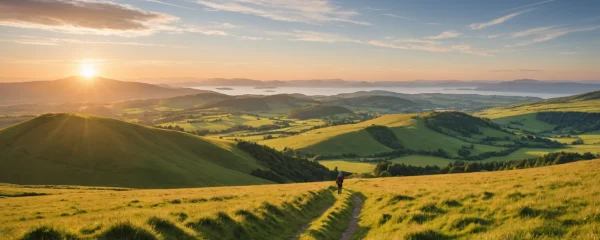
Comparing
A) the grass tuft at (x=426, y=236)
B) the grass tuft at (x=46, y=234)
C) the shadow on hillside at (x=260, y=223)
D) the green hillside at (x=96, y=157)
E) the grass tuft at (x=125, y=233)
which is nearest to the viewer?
the grass tuft at (x=46, y=234)

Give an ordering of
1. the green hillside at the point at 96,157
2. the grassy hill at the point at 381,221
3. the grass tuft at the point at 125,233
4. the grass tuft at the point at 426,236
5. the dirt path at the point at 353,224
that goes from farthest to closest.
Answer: the green hillside at the point at 96,157
the dirt path at the point at 353,224
the grass tuft at the point at 426,236
the grassy hill at the point at 381,221
the grass tuft at the point at 125,233

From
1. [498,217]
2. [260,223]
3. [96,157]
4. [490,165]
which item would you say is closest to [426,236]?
[498,217]

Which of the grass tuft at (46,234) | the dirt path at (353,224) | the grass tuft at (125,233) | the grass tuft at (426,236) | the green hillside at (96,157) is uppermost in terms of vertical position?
the grass tuft at (46,234)

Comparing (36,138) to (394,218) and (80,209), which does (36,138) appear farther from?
(394,218)

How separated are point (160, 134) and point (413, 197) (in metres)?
102

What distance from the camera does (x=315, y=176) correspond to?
160 meters

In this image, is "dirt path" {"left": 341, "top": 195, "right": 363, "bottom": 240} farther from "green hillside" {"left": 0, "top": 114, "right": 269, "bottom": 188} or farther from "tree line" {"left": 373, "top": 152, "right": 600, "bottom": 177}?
"tree line" {"left": 373, "top": 152, "right": 600, "bottom": 177}

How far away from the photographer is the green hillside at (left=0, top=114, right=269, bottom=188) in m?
69.8

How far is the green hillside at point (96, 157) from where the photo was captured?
69.8 meters

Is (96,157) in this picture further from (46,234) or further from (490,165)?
(490,165)

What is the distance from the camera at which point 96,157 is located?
260ft

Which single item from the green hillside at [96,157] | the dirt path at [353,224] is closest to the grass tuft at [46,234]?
the dirt path at [353,224]

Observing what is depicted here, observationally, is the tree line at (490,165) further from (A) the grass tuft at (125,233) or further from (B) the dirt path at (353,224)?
(A) the grass tuft at (125,233)

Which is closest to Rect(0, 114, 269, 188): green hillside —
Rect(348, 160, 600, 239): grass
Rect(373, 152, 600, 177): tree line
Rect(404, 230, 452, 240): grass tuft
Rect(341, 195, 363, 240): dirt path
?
Rect(341, 195, 363, 240): dirt path
